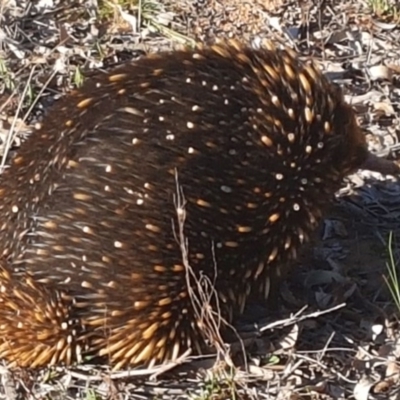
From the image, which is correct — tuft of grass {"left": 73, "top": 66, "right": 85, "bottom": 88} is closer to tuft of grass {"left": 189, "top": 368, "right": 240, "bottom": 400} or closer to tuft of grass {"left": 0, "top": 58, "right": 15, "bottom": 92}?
tuft of grass {"left": 0, "top": 58, "right": 15, "bottom": 92}

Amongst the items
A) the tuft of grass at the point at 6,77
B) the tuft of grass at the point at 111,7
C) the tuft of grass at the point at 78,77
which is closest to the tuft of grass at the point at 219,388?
the tuft of grass at the point at 78,77

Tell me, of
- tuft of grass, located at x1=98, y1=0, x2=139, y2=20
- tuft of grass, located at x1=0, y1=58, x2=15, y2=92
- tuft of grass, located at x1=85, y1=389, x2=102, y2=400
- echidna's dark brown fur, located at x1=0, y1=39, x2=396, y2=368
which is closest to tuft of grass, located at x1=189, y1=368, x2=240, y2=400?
echidna's dark brown fur, located at x1=0, y1=39, x2=396, y2=368

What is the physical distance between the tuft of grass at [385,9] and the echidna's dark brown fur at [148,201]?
1.63 m

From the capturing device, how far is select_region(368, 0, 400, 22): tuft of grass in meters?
5.35

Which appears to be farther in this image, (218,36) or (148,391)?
(218,36)

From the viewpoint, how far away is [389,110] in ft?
16.3

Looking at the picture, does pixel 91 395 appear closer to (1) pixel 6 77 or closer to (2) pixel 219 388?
(2) pixel 219 388

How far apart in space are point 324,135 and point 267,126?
0.88 ft

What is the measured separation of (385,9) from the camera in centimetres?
538

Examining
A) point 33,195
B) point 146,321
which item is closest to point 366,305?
point 146,321

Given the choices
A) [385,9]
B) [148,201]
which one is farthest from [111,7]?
[148,201]

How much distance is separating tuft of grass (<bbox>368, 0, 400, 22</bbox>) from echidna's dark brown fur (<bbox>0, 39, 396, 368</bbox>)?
163 cm

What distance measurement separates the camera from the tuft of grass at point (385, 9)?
535 centimetres

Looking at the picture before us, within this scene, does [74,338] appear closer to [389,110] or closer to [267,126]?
[267,126]
